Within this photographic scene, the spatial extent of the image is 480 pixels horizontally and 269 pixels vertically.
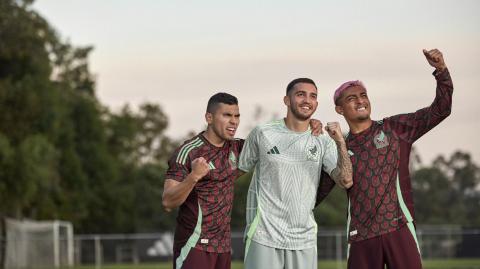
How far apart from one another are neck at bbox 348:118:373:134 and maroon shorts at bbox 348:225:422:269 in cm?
100

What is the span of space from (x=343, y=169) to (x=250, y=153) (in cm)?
99

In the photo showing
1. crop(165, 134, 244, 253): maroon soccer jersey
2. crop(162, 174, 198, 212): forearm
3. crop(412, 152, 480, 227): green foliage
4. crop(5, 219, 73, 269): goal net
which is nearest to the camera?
crop(162, 174, 198, 212): forearm

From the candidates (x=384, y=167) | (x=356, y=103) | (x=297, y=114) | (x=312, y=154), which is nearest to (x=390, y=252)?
(x=384, y=167)

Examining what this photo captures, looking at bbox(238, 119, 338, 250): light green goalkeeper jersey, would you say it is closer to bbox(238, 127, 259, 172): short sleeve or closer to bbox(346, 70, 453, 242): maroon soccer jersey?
bbox(238, 127, 259, 172): short sleeve

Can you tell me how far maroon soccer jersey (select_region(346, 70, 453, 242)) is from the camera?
33.8 feet

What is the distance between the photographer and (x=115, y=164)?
71312 millimetres

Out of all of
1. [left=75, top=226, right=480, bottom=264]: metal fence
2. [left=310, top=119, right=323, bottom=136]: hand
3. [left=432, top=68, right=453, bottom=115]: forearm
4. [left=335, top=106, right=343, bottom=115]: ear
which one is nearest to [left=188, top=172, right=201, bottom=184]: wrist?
[left=310, top=119, right=323, bottom=136]: hand

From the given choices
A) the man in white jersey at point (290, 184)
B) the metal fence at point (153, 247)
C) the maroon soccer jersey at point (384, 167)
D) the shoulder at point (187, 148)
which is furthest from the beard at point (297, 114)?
the metal fence at point (153, 247)

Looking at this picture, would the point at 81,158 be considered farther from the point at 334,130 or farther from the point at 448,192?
the point at 334,130

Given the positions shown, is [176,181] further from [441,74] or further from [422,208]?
[422,208]

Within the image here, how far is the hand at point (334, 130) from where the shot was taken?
32.2ft

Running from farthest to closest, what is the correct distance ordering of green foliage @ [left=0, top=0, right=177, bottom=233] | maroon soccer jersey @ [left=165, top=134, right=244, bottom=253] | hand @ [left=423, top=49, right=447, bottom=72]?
green foliage @ [left=0, top=0, right=177, bottom=233] → maroon soccer jersey @ [left=165, top=134, right=244, bottom=253] → hand @ [left=423, top=49, right=447, bottom=72]

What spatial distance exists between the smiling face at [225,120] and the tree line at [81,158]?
4071cm

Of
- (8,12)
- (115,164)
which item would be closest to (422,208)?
(115,164)
